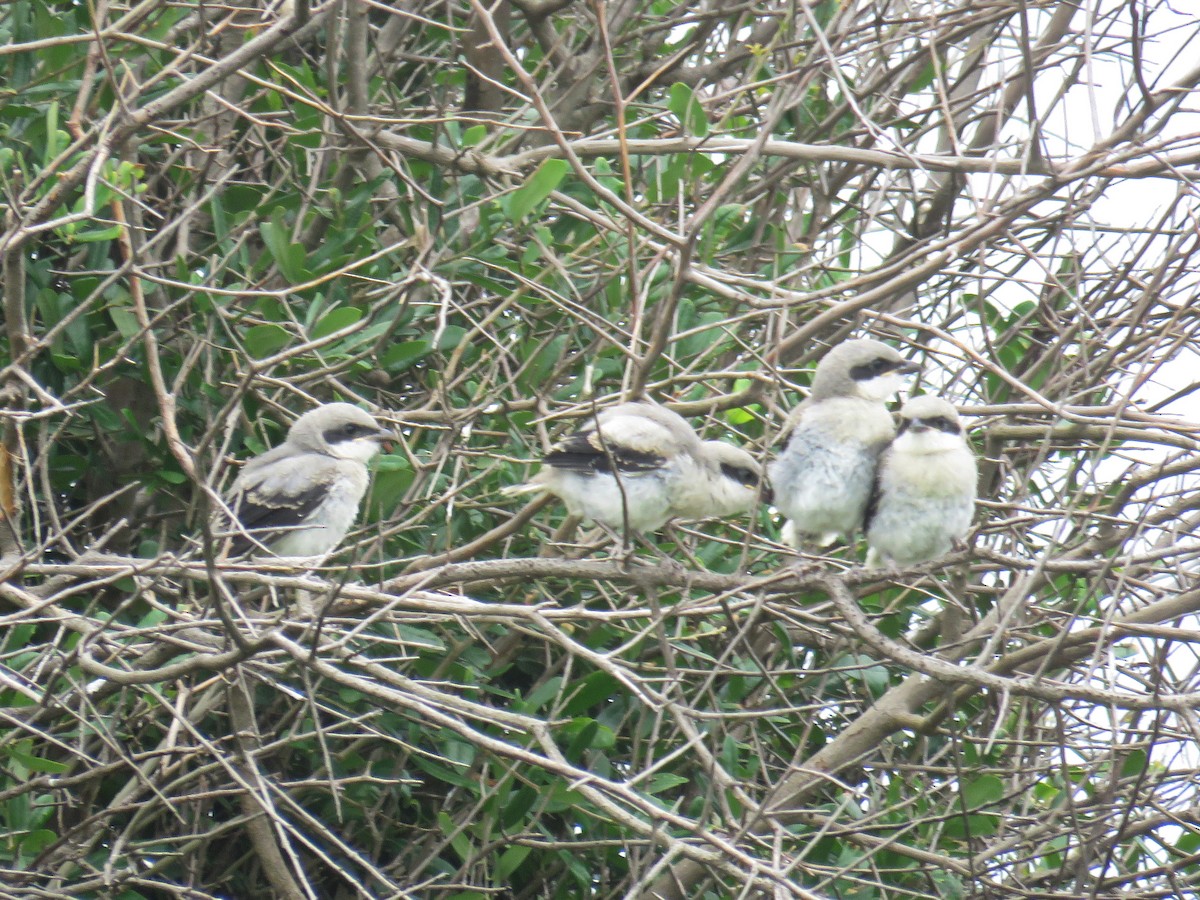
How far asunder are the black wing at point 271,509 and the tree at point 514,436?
9.8 inches

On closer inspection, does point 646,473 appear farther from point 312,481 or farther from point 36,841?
point 36,841

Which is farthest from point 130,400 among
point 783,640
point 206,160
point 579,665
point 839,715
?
point 839,715

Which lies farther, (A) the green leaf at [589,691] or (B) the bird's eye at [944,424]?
(A) the green leaf at [589,691]

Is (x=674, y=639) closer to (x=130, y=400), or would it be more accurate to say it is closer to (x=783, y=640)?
(x=783, y=640)

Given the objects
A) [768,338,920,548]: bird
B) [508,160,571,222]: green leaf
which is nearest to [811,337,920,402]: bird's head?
[768,338,920,548]: bird

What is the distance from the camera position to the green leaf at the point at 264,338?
5133mm

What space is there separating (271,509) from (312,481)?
0.89ft

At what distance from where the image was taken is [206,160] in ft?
18.3

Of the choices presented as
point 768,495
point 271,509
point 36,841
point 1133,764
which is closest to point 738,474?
point 768,495

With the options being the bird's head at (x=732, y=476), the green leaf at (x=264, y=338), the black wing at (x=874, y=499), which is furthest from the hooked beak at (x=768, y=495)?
the green leaf at (x=264, y=338)

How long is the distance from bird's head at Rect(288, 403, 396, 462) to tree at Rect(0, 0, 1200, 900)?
109mm

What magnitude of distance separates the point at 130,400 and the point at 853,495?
9.06 feet

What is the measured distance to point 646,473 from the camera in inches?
198

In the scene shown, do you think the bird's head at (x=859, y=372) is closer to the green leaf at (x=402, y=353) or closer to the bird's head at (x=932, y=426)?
the bird's head at (x=932, y=426)
